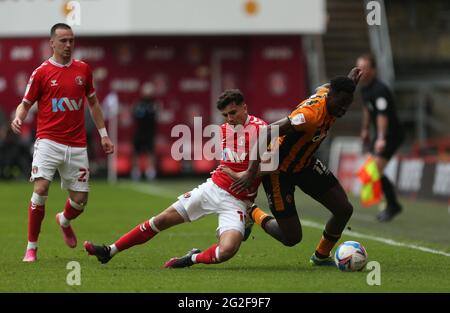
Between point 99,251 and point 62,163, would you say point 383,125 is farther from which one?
point 99,251

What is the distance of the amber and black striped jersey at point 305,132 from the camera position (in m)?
10.2

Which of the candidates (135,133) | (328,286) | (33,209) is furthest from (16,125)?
(135,133)

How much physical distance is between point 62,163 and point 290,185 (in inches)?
92.7

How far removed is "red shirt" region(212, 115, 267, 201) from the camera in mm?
10477

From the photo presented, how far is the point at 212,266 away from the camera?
35.0ft

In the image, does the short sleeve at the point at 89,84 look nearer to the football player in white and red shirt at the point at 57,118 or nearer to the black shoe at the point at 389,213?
the football player in white and red shirt at the point at 57,118

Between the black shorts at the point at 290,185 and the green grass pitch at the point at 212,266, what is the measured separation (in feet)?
1.81

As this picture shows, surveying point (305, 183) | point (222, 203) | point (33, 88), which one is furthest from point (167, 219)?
point (33, 88)

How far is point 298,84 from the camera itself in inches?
1152

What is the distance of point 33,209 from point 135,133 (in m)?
16.7

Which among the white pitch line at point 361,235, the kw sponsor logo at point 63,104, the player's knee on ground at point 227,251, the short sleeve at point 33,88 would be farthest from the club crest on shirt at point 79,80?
the white pitch line at point 361,235

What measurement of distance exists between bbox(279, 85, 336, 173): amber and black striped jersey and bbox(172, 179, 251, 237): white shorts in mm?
580

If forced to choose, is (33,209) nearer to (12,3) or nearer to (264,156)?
(264,156)

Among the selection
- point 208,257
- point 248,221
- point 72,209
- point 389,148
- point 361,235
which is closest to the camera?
point 208,257
